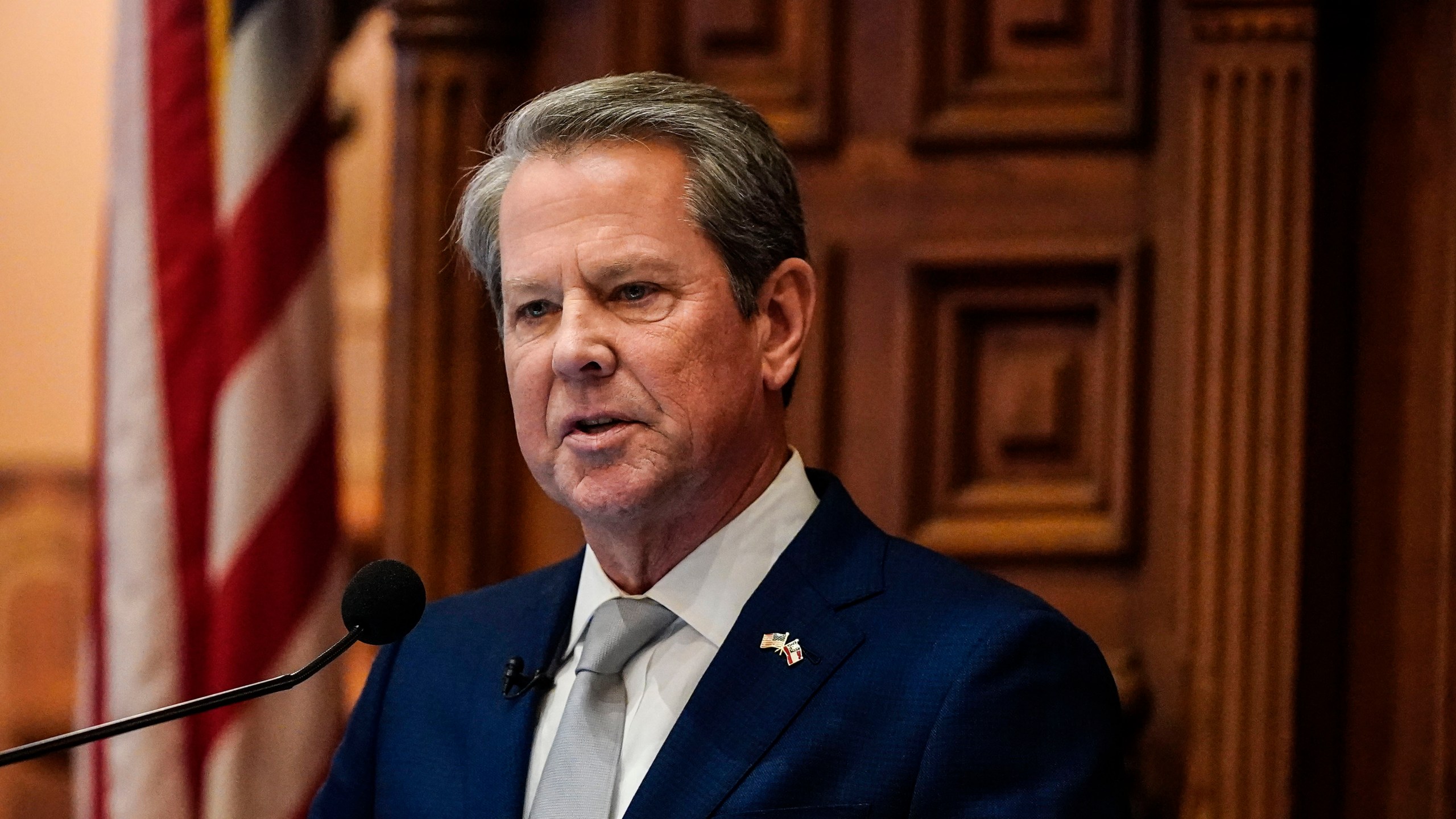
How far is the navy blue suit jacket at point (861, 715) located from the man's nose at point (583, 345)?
291 millimetres

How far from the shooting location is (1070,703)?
59.7 inches

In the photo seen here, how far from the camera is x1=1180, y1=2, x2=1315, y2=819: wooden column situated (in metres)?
2.19

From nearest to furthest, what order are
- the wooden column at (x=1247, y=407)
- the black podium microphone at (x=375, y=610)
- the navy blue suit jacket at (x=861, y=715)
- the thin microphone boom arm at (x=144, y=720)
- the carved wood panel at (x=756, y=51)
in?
the thin microphone boom arm at (x=144, y=720) → the black podium microphone at (x=375, y=610) → the navy blue suit jacket at (x=861, y=715) → the wooden column at (x=1247, y=407) → the carved wood panel at (x=756, y=51)

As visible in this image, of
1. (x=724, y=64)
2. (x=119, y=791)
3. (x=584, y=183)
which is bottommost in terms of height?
(x=119, y=791)

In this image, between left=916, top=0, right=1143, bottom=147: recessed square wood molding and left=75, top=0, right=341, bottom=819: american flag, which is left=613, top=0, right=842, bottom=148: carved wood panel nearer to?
left=916, top=0, right=1143, bottom=147: recessed square wood molding

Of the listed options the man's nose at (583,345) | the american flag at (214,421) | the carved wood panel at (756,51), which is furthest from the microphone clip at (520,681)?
the carved wood panel at (756,51)

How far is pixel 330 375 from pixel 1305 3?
1.64 metres

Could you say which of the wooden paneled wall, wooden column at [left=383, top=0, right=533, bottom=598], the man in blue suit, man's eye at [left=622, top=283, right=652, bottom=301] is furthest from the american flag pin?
the wooden paneled wall

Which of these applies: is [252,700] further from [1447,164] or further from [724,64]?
[1447,164]

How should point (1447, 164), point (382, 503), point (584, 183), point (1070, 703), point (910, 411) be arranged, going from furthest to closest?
point (382, 503) → point (910, 411) → point (1447, 164) → point (584, 183) → point (1070, 703)

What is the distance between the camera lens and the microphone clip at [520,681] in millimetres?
1720

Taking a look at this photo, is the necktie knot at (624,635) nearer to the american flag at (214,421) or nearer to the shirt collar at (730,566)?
the shirt collar at (730,566)

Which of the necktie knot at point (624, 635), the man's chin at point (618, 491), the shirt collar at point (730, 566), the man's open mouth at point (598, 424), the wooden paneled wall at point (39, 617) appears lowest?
the wooden paneled wall at point (39, 617)

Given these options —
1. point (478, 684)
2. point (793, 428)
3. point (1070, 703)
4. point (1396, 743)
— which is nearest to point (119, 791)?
point (478, 684)
